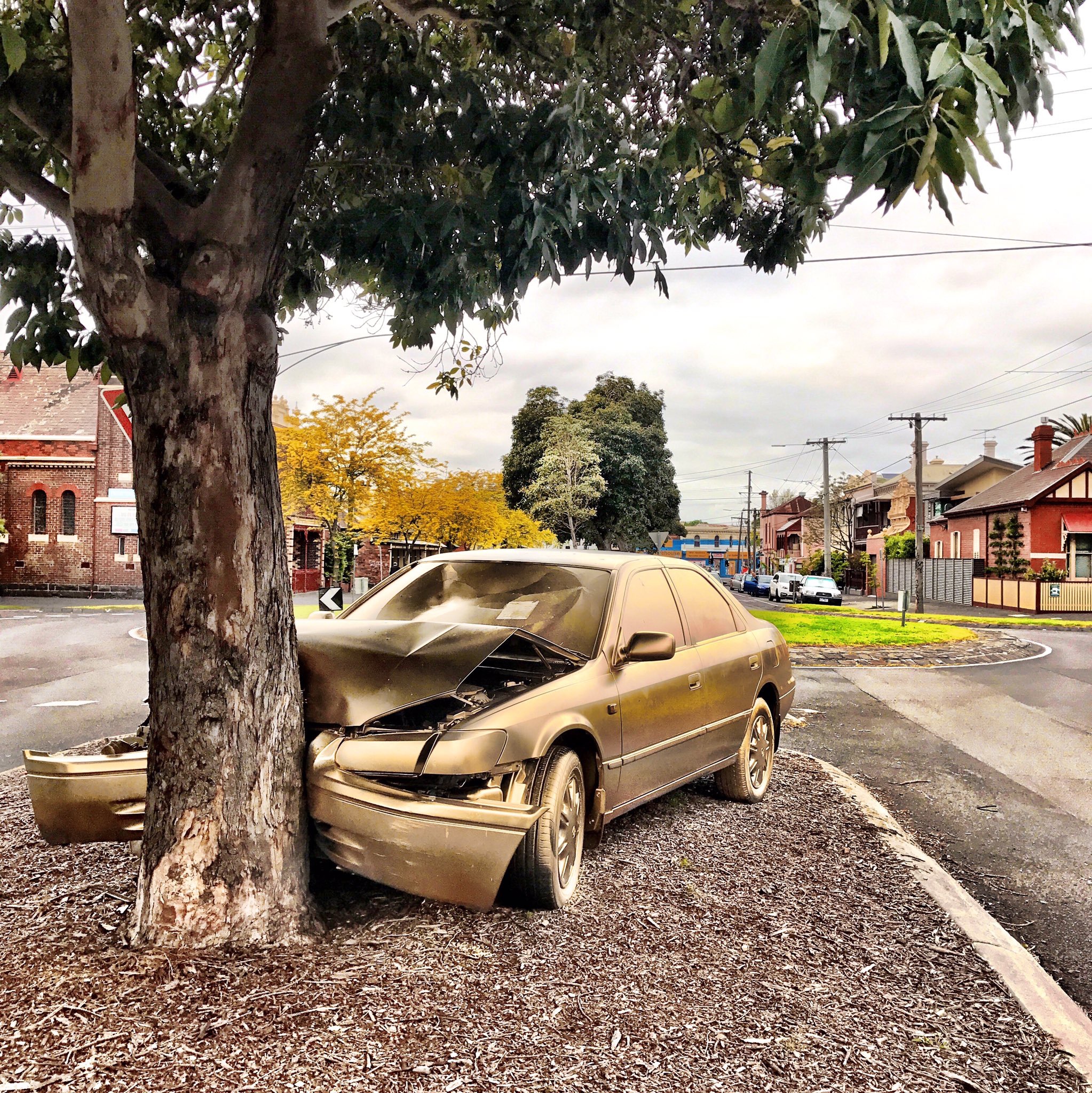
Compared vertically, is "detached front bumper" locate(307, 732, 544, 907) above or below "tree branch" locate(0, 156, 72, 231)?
below

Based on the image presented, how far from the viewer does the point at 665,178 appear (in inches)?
225

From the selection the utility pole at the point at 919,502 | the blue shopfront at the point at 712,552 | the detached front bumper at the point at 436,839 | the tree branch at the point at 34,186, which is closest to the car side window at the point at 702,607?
the detached front bumper at the point at 436,839

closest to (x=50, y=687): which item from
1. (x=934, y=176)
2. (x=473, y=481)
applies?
(x=934, y=176)

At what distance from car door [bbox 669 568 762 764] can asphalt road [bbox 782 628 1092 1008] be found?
4.89ft

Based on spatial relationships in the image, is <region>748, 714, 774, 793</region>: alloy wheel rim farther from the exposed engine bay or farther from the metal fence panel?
the metal fence panel

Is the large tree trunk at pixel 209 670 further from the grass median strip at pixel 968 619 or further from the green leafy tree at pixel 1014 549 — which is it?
the green leafy tree at pixel 1014 549

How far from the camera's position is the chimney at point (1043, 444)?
44.8 metres

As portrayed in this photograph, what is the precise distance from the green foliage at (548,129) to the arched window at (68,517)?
3688 centimetres

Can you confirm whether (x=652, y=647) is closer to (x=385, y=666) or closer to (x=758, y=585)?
(x=385, y=666)

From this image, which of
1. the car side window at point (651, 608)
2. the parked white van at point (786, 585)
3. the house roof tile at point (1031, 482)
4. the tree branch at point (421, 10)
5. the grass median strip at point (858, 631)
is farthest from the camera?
the parked white van at point (786, 585)

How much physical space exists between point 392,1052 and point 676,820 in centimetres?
298

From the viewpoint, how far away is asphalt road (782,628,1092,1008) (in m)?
4.64

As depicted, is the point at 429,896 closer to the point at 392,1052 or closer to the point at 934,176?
the point at 392,1052

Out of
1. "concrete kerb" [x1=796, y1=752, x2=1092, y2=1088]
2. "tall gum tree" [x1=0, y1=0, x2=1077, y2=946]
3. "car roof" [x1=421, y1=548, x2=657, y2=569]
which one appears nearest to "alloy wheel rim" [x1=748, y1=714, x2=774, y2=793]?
"concrete kerb" [x1=796, y1=752, x2=1092, y2=1088]
